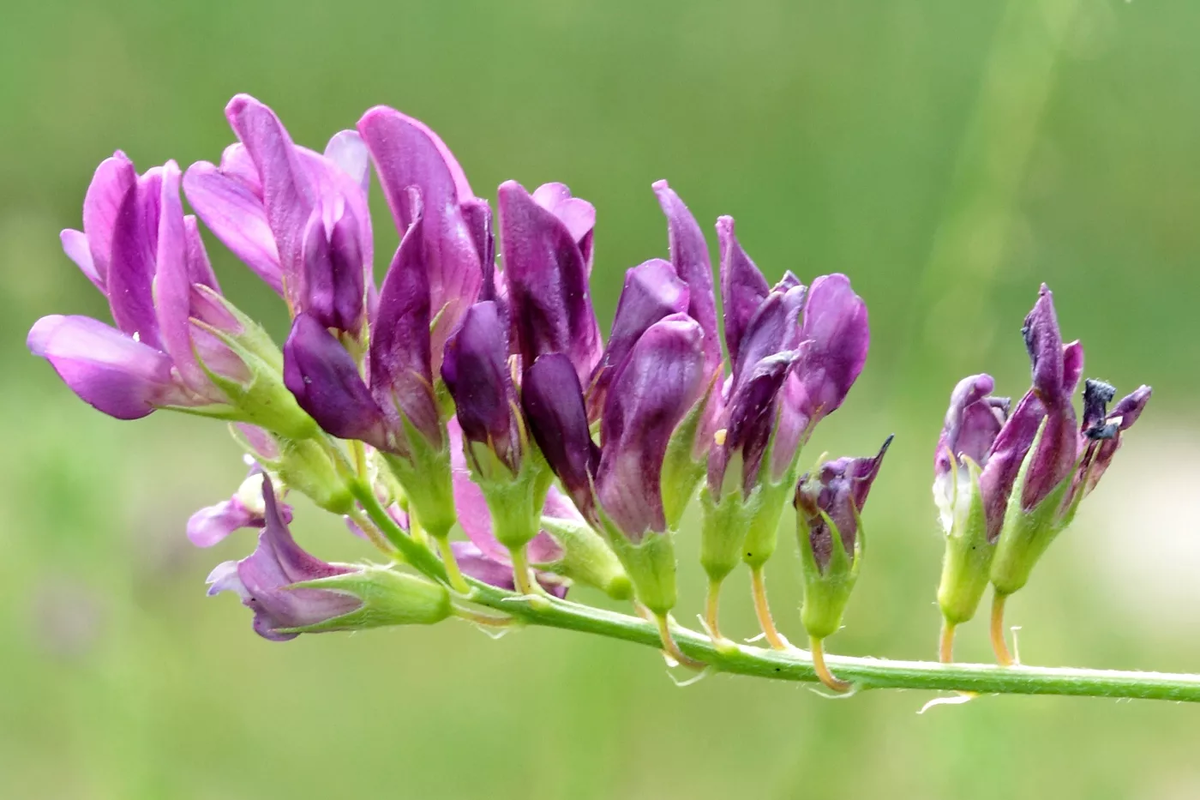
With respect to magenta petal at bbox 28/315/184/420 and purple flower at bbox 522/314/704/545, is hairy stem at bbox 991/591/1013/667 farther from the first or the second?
magenta petal at bbox 28/315/184/420

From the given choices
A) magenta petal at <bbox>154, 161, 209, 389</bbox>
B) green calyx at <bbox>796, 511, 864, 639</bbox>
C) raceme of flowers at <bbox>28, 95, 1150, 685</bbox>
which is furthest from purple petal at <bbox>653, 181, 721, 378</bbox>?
magenta petal at <bbox>154, 161, 209, 389</bbox>

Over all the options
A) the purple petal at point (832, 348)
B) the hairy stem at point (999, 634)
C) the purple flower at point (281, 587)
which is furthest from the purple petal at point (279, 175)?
the hairy stem at point (999, 634)

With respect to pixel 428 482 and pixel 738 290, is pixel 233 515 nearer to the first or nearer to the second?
pixel 428 482

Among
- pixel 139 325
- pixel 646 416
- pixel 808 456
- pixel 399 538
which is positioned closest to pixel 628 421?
pixel 646 416

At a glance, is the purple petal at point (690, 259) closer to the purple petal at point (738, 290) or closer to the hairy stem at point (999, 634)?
the purple petal at point (738, 290)

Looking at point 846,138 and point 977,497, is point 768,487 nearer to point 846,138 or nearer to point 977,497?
point 977,497

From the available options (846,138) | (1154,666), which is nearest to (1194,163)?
(846,138)
